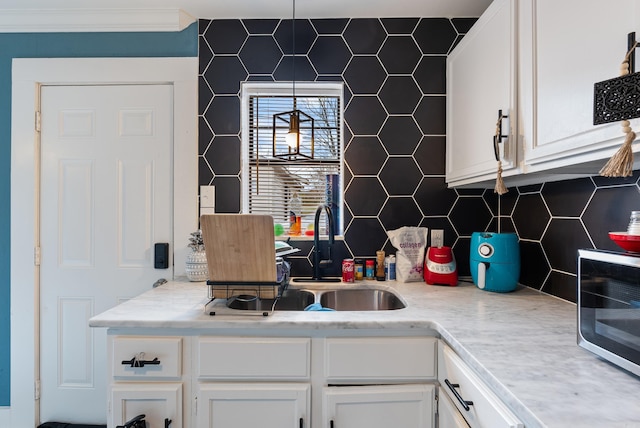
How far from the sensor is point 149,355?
1.17 m

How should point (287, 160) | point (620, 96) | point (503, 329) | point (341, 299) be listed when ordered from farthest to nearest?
point (287, 160), point (341, 299), point (503, 329), point (620, 96)

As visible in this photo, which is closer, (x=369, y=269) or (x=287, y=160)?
(x=369, y=269)

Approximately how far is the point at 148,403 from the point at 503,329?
124 centimetres

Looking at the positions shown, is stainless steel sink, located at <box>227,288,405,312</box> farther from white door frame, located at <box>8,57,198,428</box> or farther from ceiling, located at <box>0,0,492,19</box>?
ceiling, located at <box>0,0,492,19</box>

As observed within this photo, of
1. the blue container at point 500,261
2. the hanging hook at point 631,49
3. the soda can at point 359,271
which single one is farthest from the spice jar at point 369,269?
the hanging hook at point 631,49

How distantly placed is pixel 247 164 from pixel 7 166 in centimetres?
137

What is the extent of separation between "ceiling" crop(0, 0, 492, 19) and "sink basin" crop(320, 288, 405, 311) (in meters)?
1.53

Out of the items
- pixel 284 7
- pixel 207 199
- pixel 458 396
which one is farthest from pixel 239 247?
pixel 284 7

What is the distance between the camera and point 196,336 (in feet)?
3.85

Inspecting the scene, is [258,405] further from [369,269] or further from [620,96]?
[620,96]

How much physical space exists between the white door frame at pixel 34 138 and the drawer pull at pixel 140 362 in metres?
0.74

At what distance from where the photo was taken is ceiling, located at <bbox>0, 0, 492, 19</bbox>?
175 cm

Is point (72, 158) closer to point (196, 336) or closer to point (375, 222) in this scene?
point (196, 336)

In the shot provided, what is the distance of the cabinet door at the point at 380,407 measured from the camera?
1144 millimetres
